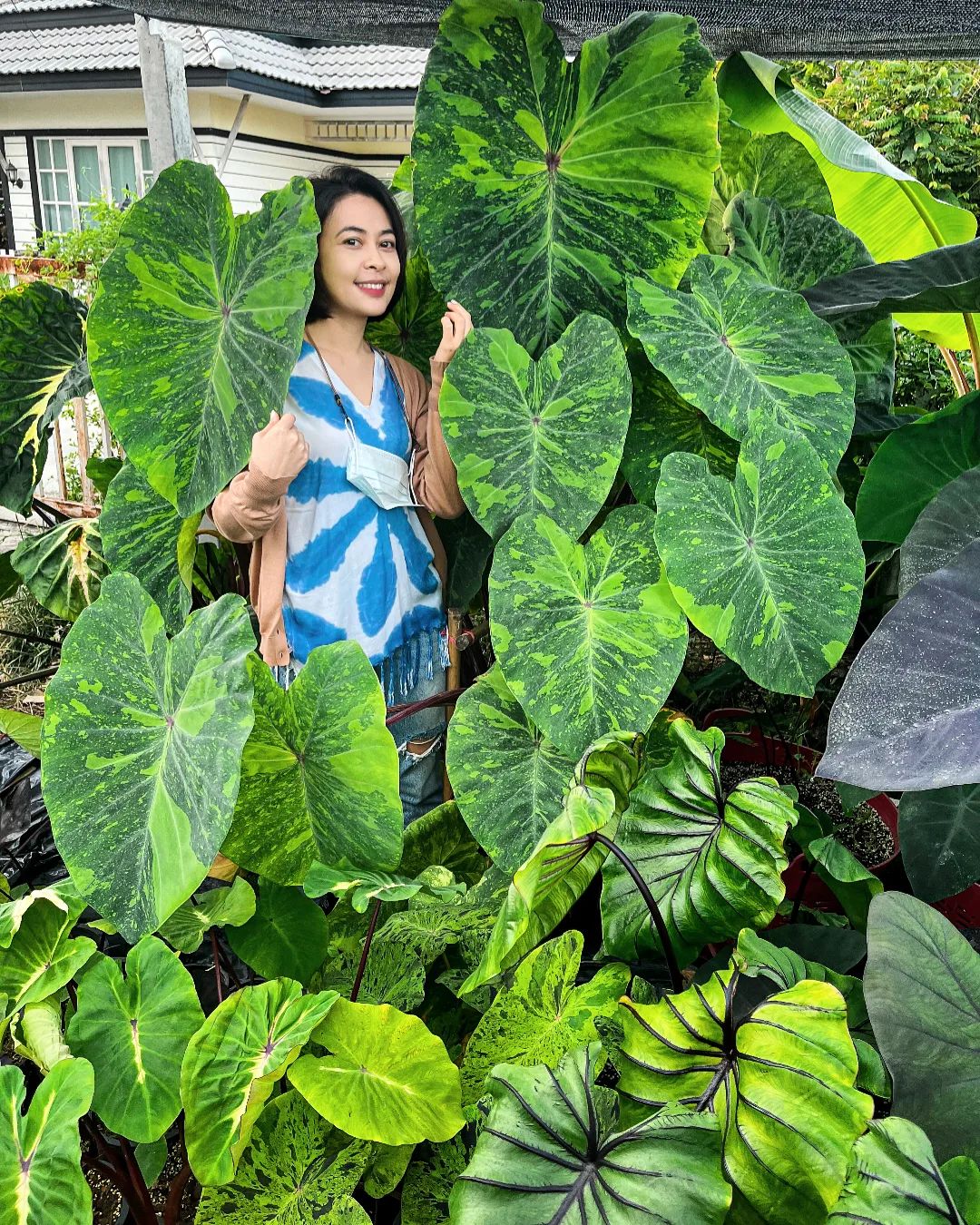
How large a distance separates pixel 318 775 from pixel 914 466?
810 mm

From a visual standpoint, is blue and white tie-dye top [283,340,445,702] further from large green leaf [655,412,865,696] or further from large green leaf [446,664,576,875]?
large green leaf [655,412,865,696]

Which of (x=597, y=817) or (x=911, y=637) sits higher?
(x=911, y=637)

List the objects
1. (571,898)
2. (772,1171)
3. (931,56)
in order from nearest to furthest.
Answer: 1. (772,1171)
2. (571,898)
3. (931,56)

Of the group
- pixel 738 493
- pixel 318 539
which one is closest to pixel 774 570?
pixel 738 493

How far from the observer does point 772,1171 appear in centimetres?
66

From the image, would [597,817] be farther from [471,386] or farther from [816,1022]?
[471,386]

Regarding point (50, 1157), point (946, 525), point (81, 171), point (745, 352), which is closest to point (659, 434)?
point (745, 352)

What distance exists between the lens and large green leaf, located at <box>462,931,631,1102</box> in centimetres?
84

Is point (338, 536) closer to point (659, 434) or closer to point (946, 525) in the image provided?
point (659, 434)

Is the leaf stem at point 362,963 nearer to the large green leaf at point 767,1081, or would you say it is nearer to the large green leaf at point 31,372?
the large green leaf at point 767,1081

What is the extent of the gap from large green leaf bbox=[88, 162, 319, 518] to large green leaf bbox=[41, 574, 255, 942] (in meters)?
0.18

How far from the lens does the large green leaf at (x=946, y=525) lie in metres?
1.00

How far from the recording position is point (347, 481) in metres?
1.25

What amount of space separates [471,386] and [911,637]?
586mm
